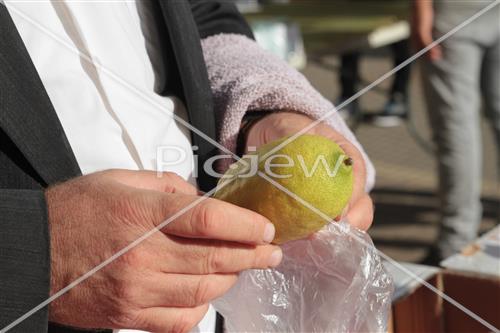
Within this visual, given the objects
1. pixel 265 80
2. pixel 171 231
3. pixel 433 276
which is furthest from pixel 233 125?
pixel 433 276

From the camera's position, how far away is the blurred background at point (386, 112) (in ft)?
12.4

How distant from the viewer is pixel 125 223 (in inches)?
27.4

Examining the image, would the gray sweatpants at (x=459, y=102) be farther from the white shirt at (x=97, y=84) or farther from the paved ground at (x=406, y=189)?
the white shirt at (x=97, y=84)

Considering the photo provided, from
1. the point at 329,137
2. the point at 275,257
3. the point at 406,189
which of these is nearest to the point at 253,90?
the point at 329,137

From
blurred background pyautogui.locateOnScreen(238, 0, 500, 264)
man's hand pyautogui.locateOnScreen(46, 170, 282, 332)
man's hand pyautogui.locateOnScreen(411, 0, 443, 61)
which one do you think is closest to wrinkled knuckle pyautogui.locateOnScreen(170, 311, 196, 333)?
man's hand pyautogui.locateOnScreen(46, 170, 282, 332)

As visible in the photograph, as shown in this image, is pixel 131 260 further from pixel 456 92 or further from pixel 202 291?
pixel 456 92

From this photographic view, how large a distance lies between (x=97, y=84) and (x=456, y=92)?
7.14 ft

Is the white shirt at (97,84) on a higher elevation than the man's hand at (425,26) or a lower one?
higher

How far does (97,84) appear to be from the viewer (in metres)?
0.92

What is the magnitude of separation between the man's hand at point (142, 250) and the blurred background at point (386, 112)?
253cm

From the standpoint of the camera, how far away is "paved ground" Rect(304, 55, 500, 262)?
3.62 meters

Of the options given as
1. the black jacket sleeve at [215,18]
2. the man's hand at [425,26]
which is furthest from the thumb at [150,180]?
the man's hand at [425,26]

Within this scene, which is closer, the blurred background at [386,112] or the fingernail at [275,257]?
the fingernail at [275,257]

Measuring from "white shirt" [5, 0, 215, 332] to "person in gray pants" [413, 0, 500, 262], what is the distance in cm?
205
